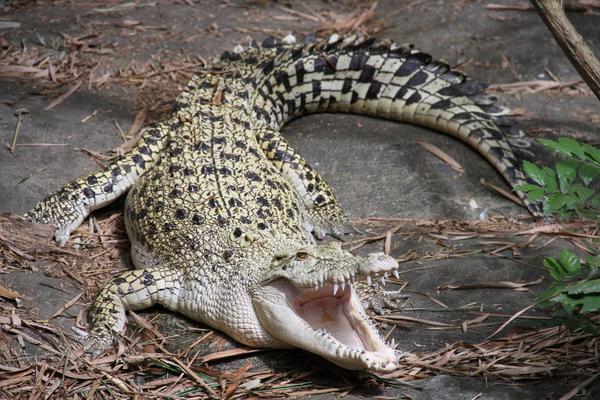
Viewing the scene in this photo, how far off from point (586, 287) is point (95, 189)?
10.8ft

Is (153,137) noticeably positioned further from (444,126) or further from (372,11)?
(372,11)

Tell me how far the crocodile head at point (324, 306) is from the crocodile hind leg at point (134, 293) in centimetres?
61

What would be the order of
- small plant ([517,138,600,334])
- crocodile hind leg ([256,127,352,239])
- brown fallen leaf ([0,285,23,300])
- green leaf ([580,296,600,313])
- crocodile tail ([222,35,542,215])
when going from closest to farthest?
green leaf ([580,296,600,313]) < small plant ([517,138,600,334]) < brown fallen leaf ([0,285,23,300]) < crocodile hind leg ([256,127,352,239]) < crocodile tail ([222,35,542,215])

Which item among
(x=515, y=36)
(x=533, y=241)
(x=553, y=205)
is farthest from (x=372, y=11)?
(x=553, y=205)

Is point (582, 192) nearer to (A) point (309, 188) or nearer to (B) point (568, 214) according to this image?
(B) point (568, 214)

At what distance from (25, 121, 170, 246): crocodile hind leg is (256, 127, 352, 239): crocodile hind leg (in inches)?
29.1

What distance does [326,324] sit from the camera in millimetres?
4047

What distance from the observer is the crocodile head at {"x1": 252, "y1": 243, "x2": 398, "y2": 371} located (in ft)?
12.2

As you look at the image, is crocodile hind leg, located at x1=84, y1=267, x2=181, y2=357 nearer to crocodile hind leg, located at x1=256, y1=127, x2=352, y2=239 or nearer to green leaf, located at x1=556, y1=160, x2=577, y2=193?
crocodile hind leg, located at x1=256, y1=127, x2=352, y2=239

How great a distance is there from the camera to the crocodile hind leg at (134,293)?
14.5 feet

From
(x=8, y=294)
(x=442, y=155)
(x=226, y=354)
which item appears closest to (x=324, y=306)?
(x=226, y=354)

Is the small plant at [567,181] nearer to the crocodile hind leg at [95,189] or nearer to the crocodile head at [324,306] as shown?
the crocodile head at [324,306]

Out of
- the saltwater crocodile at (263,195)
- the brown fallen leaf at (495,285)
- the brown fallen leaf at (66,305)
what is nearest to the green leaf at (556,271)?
the saltwater crocodile at (263,195)

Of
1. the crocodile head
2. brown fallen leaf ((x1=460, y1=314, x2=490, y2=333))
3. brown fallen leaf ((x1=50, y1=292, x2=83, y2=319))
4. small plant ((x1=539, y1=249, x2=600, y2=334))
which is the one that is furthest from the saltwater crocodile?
small plant ((x1=539, y1=249, x2=600, y2=334))
